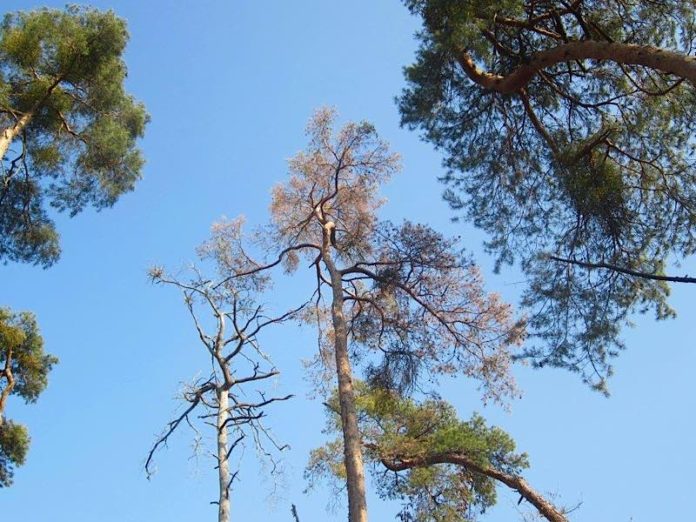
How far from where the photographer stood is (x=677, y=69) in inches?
281

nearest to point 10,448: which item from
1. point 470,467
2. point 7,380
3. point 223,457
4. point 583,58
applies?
point 7,380

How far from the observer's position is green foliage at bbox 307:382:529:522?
1203 cm

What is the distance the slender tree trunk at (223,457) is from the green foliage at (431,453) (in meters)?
2.04

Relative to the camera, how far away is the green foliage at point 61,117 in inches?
433

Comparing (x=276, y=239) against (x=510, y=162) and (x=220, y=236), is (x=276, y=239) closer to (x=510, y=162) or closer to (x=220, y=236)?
(x=220, y=236)

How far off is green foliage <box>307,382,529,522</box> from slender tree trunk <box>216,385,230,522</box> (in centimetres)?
204

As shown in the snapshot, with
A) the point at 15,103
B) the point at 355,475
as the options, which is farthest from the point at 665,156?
the point at 15,103

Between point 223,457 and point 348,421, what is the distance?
7.11 ft

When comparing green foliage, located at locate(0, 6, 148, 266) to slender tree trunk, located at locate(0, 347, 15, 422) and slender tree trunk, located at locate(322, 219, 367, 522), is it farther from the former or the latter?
slender tree trunk, located at locate(322, 219, 367, 522)

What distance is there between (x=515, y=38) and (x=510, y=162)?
176 cm

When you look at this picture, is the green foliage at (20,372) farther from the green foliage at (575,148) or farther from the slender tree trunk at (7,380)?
the green foliage at (575,148)

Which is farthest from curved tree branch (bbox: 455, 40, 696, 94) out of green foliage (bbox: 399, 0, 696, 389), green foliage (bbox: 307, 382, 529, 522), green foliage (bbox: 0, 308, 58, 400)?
green foliage (bbox: 0, 308, 58, 400)

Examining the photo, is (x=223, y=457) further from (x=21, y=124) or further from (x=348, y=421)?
(x=21, y=124)

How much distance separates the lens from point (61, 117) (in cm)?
1150
